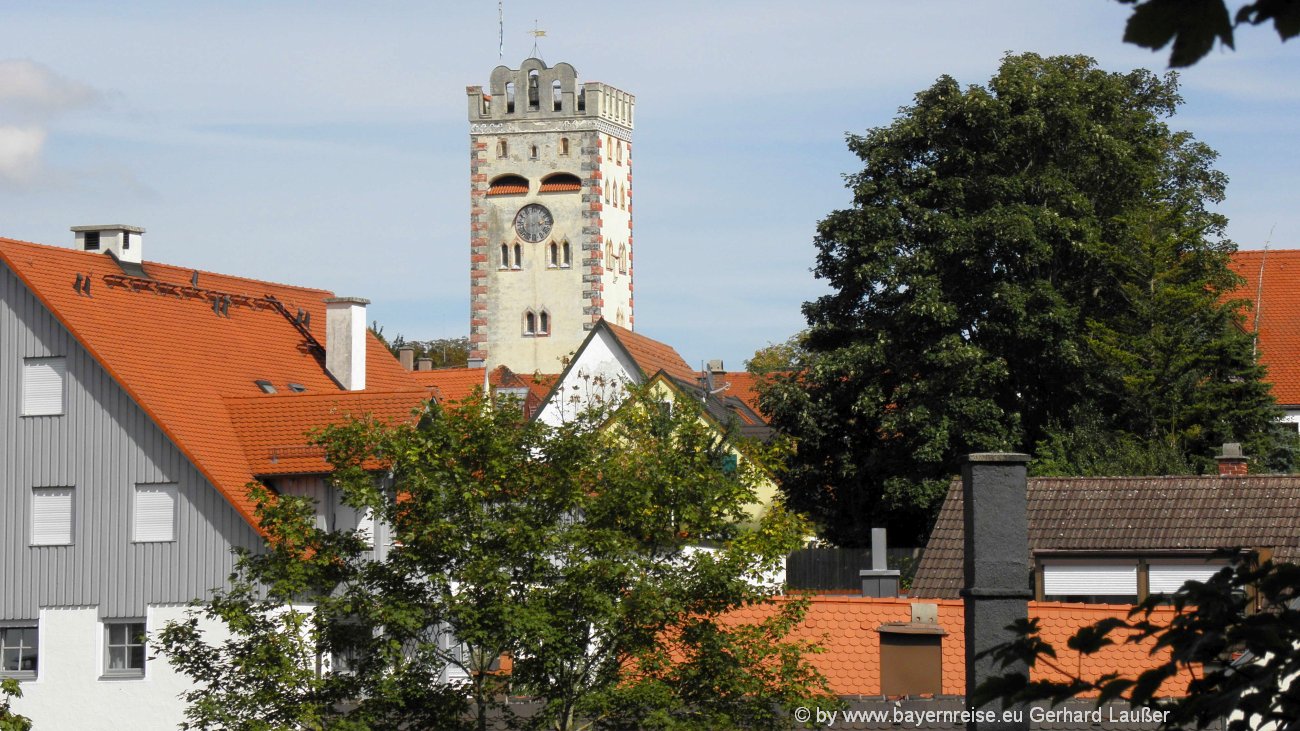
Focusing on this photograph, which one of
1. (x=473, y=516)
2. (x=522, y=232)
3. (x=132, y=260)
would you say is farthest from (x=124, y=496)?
(x=522, y=232)

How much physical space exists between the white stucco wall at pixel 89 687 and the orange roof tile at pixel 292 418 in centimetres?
311

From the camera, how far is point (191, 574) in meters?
31.6

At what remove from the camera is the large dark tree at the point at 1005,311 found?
38.8 m

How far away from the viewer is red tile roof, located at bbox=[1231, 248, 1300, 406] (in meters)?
55.2

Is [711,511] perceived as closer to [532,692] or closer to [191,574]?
[532,692]

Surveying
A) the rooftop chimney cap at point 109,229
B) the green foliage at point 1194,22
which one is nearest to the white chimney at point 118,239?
the rooftop chimney cap at point 109,229

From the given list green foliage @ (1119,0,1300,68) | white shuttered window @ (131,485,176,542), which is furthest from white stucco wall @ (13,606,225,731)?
green foliage @ (1119,0,1300,68)

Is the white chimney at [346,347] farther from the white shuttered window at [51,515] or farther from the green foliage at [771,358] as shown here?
the green foliage at [771,358]

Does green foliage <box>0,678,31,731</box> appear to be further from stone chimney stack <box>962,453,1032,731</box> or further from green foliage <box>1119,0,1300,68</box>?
green foliage <box>1119,0,1300,68</box>

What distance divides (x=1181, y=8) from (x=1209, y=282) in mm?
40015

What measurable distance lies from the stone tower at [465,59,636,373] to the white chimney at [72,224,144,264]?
5079 centimetres

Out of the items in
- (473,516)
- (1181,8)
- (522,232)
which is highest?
(522,232)

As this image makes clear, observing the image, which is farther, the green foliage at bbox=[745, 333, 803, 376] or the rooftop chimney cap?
the green foliage at bbox=[745, 333, 803, 376]

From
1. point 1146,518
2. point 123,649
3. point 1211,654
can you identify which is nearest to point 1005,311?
point 1146,518
